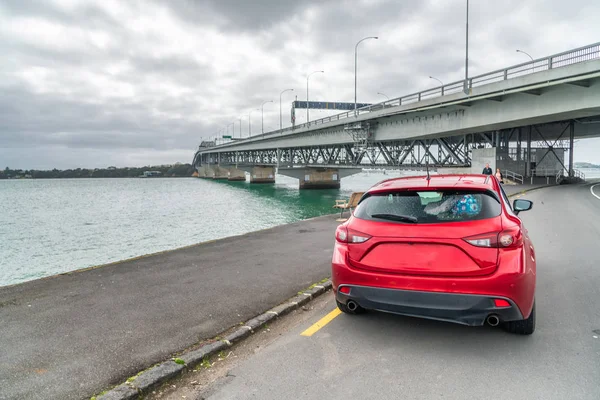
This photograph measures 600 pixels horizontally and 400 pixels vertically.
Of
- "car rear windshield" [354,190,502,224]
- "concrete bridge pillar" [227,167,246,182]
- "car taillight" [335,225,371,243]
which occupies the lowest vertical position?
"concrete bridge pillar" [227,167,246,182]

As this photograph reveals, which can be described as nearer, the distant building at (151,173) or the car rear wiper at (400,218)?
the car rear wiper at (400,218)

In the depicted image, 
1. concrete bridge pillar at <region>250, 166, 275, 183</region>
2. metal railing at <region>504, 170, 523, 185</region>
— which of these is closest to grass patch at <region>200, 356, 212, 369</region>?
metal railing at <region>504, 170, 523, 185</region>

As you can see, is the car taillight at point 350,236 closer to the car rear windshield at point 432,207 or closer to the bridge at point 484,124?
the car rear windshield at point 432,207

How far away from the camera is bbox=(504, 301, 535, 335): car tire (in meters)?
3.91

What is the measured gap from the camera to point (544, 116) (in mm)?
22094

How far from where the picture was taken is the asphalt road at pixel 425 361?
3.05 metres

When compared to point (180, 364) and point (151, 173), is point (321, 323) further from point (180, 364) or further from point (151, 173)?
point (151, 173)

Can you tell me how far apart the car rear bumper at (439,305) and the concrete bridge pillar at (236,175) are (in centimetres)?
11743

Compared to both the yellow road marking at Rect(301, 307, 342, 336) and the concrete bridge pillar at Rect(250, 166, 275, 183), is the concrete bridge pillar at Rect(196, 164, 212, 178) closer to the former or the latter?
the concrete bridge pillar at Rect(250, 166, 275, 183)

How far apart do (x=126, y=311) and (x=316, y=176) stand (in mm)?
64223

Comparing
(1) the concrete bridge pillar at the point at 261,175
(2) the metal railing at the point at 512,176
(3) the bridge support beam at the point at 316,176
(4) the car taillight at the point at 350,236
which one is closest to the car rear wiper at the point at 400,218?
(4) the car taillight at the point at 350,236

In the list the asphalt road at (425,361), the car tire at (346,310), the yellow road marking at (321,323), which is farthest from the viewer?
the car tire at (346,310)

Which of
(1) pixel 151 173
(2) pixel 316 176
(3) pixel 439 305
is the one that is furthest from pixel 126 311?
(1) pixel 151 173

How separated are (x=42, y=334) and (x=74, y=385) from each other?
1.32 metres
